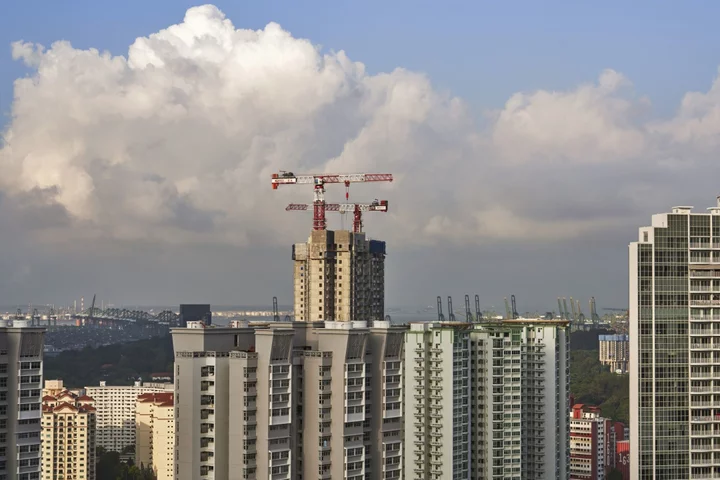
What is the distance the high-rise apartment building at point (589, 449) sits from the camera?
8656 cm

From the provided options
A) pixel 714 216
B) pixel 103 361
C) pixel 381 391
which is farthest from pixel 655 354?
pixel 103 361

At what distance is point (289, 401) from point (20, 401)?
7476mm

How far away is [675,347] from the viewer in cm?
3634

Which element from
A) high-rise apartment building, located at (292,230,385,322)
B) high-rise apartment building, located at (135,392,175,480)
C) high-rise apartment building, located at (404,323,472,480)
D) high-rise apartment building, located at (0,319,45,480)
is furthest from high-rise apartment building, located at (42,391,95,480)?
high-rise apartment building, located at (0,319,45,480)

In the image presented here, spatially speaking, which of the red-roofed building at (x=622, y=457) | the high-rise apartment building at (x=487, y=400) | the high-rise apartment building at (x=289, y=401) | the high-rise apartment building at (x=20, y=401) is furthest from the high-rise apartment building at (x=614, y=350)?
the high-rise apartment building at (x=20, y=401)

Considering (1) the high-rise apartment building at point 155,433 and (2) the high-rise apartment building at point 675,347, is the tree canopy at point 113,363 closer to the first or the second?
(1) the high-rise apartment building at point 155,433

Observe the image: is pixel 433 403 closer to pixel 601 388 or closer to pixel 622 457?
pixel 622 457

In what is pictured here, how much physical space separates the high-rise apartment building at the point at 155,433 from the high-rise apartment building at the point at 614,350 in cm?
Result: 6304

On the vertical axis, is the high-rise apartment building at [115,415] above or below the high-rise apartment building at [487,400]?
below

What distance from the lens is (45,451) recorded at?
7650 centimetres

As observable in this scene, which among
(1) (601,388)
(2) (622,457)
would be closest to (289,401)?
(2) (622,457)

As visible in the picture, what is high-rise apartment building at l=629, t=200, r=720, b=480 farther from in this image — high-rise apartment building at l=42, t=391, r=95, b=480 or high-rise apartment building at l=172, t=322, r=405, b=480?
high-rise apartment building at l=42, t=391, r=95, b=480

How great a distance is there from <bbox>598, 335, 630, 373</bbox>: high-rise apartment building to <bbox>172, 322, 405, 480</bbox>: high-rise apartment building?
340 feet

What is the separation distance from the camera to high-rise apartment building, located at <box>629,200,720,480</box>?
36.2 m
